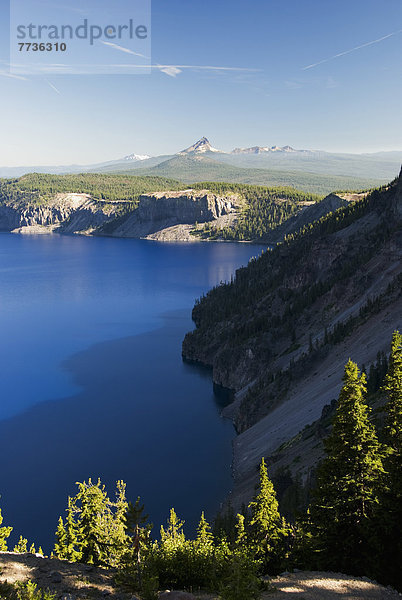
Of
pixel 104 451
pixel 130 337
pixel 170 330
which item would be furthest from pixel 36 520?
pixel 170 330

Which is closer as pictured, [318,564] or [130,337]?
[318,564]

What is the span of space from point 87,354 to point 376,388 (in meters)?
74.0

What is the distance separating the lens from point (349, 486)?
24984mm

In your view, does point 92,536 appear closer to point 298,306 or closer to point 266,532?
point 266,532

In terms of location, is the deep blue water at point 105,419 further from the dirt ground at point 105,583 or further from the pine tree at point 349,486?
the pine tree at point 349,486

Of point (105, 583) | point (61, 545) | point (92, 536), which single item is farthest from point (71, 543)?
point (105, 583)

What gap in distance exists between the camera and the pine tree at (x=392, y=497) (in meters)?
23.7

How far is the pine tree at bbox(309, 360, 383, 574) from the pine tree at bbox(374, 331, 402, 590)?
0.65 m

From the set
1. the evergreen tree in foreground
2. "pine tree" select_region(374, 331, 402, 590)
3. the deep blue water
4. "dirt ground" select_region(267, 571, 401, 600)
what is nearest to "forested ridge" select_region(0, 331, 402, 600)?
"pine tree" select_region(374, 331, 402, 590)

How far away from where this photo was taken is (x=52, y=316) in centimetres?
14650

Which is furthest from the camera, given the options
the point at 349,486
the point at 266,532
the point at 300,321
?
the point at 300,321

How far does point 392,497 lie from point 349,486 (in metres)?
2.31

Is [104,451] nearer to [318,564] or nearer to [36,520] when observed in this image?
[36,520]

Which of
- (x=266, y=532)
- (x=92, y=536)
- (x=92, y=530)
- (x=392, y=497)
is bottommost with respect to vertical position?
(x=92, y=536)
